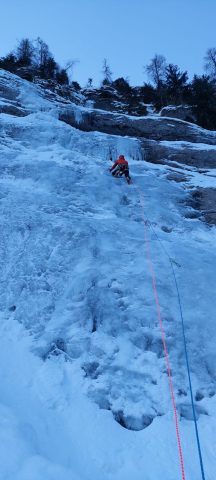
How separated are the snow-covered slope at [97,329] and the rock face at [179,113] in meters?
11.7

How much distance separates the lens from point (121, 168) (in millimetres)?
11094

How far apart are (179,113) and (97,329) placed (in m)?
17.8

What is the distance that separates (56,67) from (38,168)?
→ 21.8 m

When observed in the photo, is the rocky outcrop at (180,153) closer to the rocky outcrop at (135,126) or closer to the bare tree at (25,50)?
the rocky outcrop at (135,126)

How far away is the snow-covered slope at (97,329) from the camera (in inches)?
168

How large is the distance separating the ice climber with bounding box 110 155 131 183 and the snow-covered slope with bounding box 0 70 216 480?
46 centimetres

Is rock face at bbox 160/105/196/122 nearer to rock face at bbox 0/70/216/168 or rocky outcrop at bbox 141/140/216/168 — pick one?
rock face at bbox 0/70/216/168

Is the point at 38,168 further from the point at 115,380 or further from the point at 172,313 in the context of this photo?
the point at 115,380

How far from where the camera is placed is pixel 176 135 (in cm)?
1669

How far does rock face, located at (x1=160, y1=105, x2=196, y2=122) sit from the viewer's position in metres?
21.0

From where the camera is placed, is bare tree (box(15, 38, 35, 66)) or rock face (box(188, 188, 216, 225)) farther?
bare tree (box(15, 38, 35, 66))

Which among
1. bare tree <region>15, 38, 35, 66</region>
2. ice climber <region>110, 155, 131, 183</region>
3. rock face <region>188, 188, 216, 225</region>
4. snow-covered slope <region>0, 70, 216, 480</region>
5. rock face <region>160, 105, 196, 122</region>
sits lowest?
snow-covered slope <region>0, 70, 216, 480</region>

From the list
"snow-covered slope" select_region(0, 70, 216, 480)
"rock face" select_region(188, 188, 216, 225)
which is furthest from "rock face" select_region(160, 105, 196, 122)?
"snow-covered slope" select_region(0, 70, 216, 480)

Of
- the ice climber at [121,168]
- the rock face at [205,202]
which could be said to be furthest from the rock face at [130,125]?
the rock face at [205,202]
